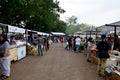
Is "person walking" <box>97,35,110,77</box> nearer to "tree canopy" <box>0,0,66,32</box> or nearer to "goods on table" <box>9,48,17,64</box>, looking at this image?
"goods on table" <box>9,48,17,64</box>

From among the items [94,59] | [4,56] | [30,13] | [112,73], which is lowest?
[94,59]

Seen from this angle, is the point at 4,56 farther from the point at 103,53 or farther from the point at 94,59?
the point at 94,59

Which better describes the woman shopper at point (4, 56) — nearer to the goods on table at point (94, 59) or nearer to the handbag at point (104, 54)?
the handbag at point (104, 54)

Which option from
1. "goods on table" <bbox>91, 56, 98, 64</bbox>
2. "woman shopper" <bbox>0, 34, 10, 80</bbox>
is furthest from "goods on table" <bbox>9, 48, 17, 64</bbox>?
"goods on table" <bbox>91, 56, 98, 64</bbox>

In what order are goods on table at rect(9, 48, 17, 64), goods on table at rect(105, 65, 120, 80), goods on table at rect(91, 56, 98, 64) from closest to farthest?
1. goods on table at rect(105, 65, 120, 80)
2. goods on table at rect(9, 48, 17, 64)
3. goods on table at rect(91, 56, 98, 64)

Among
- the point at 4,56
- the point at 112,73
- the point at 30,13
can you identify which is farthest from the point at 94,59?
the point at 30,13

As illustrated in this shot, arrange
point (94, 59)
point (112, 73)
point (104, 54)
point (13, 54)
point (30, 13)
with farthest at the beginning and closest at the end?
1. point (30, 13)
2. point (94, 59)
3. point (13, 54)
4. point (104, 54)
5. point (112, 73)

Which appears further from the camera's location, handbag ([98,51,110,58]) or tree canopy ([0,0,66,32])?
tree canopy ([0,0,66,32])

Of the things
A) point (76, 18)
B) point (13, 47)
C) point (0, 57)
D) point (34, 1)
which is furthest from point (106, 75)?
point (76, 18)

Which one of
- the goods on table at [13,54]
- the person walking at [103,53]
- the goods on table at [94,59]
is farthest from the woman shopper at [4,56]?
the goods on table at [94,59]

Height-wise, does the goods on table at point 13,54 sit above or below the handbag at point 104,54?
below

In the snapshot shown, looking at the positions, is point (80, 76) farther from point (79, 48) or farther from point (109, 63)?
point (79, 48)

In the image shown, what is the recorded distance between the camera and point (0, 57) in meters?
10.6

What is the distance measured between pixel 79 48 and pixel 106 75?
56.4ft
